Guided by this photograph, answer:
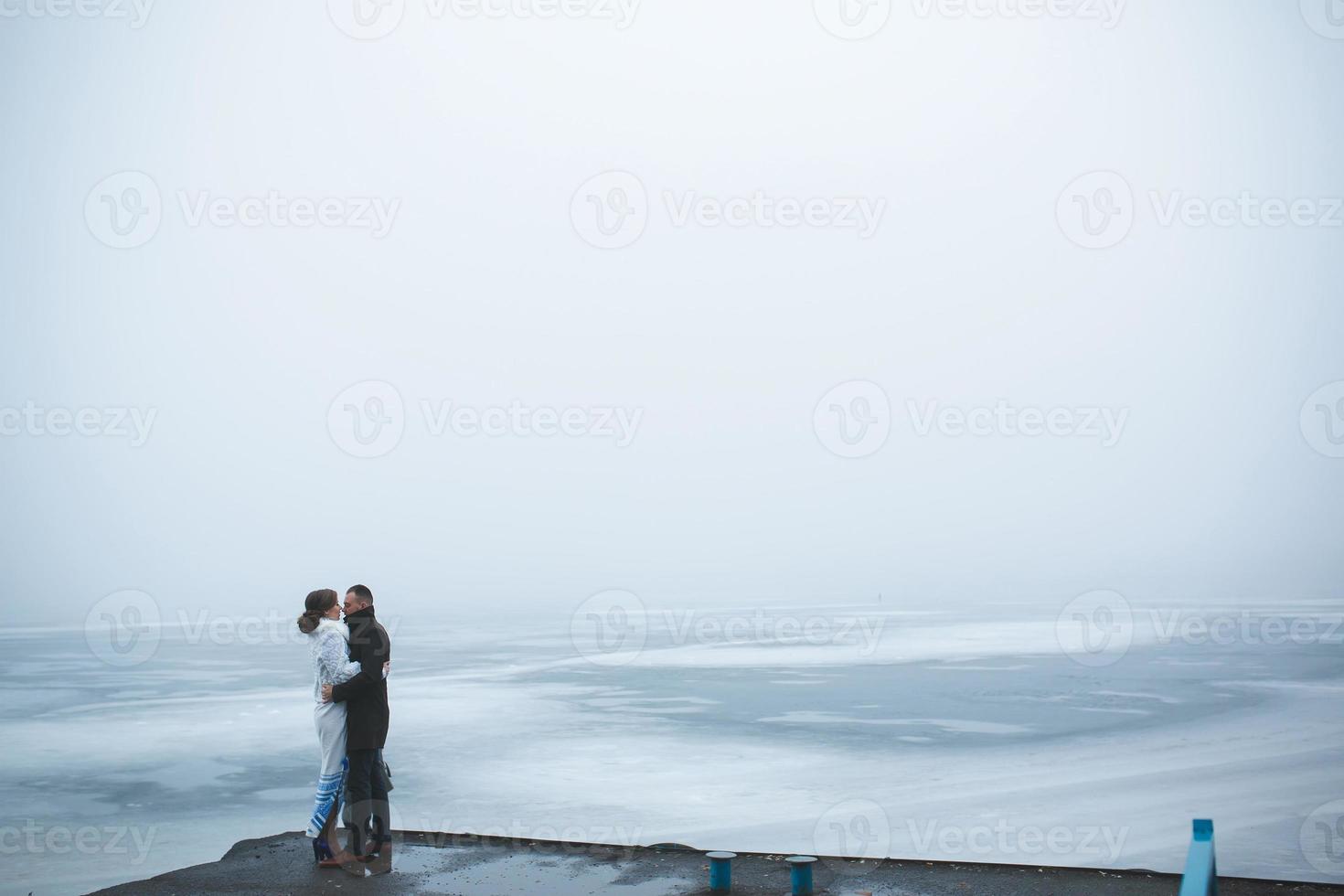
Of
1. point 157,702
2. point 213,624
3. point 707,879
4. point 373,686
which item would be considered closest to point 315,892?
point 373,686

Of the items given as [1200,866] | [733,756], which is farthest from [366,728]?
[733,756]

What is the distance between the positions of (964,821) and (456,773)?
7545mm

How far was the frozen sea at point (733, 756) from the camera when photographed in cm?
1284

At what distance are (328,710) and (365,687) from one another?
316mm

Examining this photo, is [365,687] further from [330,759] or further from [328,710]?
[330,759]

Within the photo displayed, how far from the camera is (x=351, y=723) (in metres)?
6.48

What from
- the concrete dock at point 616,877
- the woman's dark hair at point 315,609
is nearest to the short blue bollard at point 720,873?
the concrete dock at point 616,877

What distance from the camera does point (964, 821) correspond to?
13961mm

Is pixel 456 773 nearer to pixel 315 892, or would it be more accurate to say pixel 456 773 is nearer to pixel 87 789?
pixel 87 789

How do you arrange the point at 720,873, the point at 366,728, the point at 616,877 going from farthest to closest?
the point at 366,728, the point at 616,877, the point at 720,873

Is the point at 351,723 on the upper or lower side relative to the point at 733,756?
upper

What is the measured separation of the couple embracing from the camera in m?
6.38

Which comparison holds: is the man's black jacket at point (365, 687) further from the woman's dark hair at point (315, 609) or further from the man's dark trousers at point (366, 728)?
the woman's dark hair at point (315, 609)

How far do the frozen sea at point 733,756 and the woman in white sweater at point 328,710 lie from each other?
3096 millimetres
